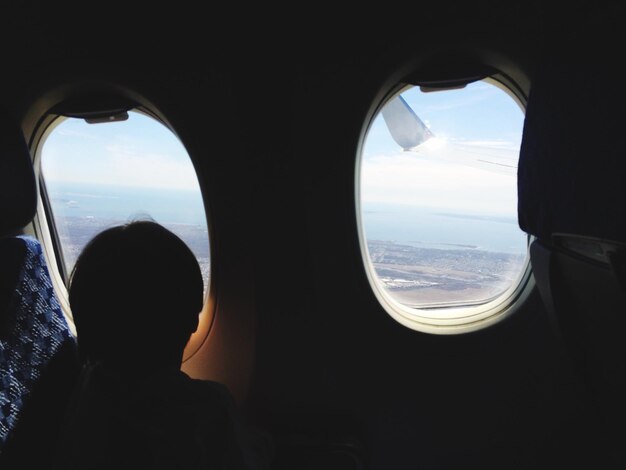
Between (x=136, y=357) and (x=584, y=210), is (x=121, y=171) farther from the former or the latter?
(x=584, y=210)

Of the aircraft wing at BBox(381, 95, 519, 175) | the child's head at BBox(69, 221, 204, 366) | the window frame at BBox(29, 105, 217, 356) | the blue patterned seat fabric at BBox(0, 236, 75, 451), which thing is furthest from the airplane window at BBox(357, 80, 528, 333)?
the blue patterned seat fabric at BBox(0, 236, 75, 451)

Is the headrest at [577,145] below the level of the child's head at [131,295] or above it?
above

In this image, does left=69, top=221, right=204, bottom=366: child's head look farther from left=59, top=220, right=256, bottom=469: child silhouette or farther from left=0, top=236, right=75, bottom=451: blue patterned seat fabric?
left=0, top=236, right=75, bottom=451: blue patterned seat fabric

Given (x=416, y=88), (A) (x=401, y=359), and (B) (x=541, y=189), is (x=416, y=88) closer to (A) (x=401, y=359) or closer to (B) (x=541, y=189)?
(B) (x=541, y=189)

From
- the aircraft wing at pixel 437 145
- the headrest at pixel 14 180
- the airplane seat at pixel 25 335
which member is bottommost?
the airplane seat at pixel 25 335

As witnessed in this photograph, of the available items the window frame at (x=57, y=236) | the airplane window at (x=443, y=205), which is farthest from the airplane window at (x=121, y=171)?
the airplane window at (x=443, y=205)

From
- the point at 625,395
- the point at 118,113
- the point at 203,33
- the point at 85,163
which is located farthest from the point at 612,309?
the point at 85,163

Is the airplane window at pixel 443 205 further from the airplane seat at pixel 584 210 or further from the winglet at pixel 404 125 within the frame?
the airplane seat at pixel 584 210
